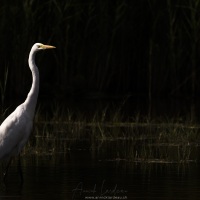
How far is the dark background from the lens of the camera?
2059cm

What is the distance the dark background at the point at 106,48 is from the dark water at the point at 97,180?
9.17m

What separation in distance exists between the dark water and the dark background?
917 centimetres

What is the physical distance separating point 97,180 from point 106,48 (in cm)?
1220

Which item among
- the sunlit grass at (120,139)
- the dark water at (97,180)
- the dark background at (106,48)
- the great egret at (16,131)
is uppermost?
the dark background at (106,48)

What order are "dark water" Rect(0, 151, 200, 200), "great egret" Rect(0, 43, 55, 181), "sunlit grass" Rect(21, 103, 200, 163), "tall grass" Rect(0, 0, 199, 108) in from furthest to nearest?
"tall grass" Rect(0, 0, 199, 108)
"sunlit grass" Rect(21, 103, 200, 163)
"great egret" Rect(0, 43, 55, 181)
"dark water" Rect(0, 151, 200, 200)

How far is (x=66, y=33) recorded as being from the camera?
836 inches

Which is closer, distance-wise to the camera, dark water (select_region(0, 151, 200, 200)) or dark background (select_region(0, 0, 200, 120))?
dark water (select_region(0, 151, 200, 200))

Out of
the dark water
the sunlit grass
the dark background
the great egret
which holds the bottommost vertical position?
the dark water

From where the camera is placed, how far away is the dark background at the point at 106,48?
Answer: 20.6m

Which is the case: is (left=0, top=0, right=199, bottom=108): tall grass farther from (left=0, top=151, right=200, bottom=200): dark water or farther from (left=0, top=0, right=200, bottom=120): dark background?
(left=0, top=151, right=200, bottom=200): dark water

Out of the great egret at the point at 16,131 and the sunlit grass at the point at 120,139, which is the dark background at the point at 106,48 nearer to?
the sunlit grass at the point at 120,139
